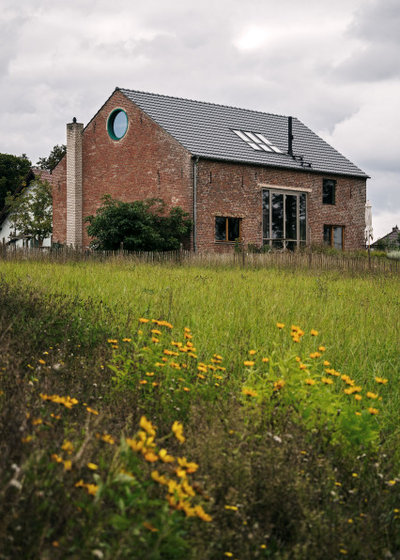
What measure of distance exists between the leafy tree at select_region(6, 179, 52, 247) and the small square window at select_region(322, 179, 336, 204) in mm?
15858

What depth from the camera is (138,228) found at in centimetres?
2391

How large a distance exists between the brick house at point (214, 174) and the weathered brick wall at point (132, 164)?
0.04 meters

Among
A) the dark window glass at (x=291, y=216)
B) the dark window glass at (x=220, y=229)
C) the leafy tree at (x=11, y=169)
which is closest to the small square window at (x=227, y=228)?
the dark window glass at (x=220, y=229)

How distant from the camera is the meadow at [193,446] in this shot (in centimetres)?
258

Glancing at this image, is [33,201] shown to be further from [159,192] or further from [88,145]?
[159,192]

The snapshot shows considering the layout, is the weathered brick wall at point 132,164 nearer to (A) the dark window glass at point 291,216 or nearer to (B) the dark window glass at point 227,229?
(B) the dark window glass at point 227,229

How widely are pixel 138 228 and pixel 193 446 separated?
20.5 metres

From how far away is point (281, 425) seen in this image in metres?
3.92

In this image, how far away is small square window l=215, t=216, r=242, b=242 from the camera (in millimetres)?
26016

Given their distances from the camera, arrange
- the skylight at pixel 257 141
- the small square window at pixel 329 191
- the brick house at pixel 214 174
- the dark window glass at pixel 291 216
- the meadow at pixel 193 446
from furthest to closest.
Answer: the small square window at pixel 329 191, the skylight at pixel 257 141, the dark window glass at pixel 291 216, the brick house at pixel 214 174, the meadow at pixel 193 446

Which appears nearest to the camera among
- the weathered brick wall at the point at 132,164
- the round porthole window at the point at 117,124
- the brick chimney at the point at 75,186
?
the weathered brick wall at the point at 132,164

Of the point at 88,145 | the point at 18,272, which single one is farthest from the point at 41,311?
the point at 88,145

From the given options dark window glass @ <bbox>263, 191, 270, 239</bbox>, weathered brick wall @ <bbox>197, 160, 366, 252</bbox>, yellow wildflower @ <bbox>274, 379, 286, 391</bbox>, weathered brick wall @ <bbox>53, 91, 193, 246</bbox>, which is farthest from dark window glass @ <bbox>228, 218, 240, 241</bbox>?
yellow wildflower @ <bbox>274, 379, 286, 391</bbox>

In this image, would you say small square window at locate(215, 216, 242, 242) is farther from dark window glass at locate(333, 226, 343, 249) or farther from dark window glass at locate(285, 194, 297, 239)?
dark window glass at locate(333, 226, 343, 249)
